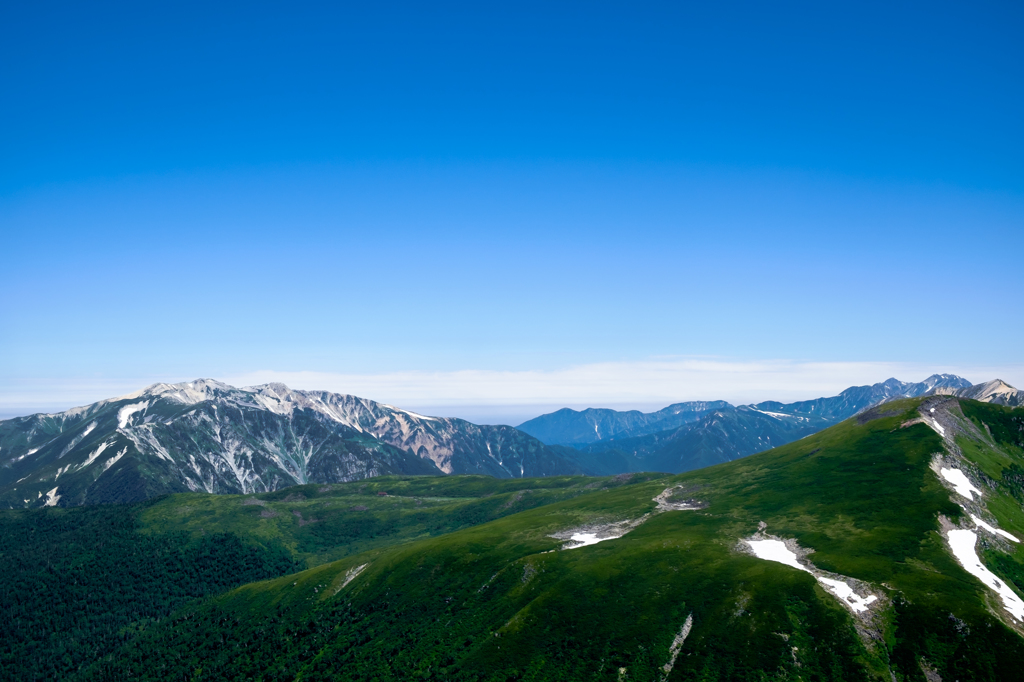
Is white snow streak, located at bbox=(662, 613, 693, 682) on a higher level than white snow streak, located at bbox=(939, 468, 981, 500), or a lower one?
lower

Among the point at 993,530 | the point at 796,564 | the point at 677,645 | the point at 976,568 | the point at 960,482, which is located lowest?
the point at 677,645

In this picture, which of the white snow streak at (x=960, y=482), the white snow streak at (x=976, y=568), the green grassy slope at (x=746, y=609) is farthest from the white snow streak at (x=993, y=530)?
the white snow streak at (x=960, y=482)

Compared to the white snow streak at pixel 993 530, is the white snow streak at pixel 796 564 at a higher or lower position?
lower

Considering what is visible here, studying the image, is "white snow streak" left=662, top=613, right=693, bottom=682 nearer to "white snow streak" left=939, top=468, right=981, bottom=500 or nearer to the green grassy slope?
the green grassy slope

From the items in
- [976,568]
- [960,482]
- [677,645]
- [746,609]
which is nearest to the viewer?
[746,609]

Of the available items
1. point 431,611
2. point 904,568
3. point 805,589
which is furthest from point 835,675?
point 431,611

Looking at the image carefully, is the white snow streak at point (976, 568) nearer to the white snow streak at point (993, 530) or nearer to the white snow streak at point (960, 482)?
the white snow streak at point (993, 530)

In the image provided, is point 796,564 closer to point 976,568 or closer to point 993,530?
point 976,568

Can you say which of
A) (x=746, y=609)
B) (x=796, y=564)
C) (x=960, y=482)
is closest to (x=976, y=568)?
(x=796, y=564)

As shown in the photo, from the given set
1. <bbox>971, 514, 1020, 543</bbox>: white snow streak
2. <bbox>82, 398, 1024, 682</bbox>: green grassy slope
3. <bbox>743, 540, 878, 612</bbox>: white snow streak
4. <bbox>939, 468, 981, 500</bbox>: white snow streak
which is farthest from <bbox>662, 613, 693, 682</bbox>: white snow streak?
<bbox>939, 468, 981, 500</bbox>: white snow streak
